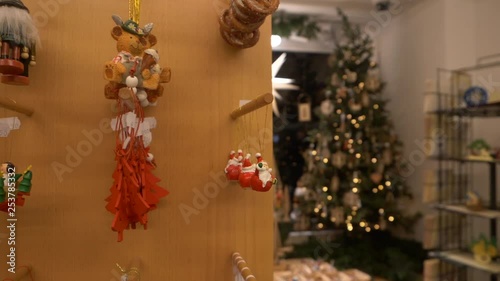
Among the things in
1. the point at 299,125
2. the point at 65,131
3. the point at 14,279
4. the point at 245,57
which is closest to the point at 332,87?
the point at 299,125

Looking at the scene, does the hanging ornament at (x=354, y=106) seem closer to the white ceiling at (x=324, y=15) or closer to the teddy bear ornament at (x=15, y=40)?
the white ceiling at (x=324, y=15)

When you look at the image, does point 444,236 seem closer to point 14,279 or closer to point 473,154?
point 473,154

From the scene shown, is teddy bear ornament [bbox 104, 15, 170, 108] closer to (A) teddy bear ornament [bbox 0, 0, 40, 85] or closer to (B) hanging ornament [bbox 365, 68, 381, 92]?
(A) teddy bear ornament [bbox 0, 0, 40, 85]

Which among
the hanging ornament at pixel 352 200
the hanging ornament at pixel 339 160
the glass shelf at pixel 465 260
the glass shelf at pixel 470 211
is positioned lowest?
the glass shelf at pixel 465 260

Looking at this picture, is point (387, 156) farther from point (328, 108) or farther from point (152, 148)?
point (152, 148)

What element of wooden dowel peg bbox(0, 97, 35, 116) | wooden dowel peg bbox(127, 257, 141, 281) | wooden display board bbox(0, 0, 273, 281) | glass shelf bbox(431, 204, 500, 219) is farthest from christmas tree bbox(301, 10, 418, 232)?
wooden dowel peg bbox(0, 97, 35, 116)

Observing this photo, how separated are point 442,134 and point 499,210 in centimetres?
62

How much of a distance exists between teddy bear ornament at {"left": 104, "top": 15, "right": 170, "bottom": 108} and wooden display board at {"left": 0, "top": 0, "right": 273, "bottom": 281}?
18 centimetres

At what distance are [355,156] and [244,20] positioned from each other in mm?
2199

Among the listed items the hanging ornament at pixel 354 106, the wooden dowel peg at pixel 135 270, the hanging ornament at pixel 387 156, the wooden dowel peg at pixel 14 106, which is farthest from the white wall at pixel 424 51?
the wooden dowel peg at pixel 14 106

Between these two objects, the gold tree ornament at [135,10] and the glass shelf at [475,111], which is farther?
the glass shelf at [475,111]

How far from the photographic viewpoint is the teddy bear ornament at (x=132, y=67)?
84cm

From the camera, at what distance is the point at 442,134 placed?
2516 mm

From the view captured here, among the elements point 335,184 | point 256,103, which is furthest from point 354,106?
point 256,103
